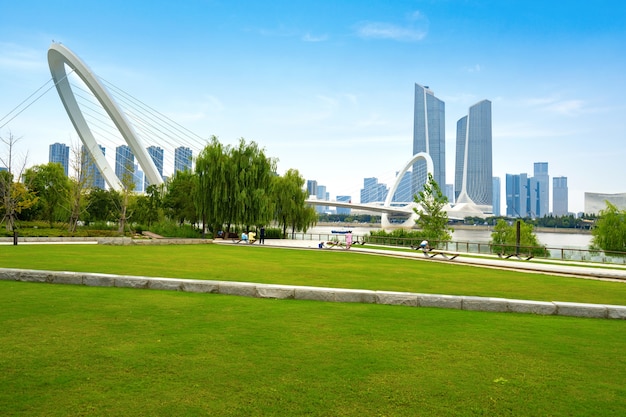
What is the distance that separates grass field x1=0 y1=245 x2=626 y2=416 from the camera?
3650 millimetres

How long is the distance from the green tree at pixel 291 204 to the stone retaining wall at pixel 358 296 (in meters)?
31.0

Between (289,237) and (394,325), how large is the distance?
34.8 meters

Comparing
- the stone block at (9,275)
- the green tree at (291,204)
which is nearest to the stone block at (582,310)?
the stone block at (9,275)

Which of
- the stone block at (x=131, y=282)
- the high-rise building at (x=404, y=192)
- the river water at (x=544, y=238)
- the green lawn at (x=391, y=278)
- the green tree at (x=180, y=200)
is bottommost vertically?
the river water at (x=544, y=238)

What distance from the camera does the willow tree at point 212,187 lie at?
32500 millimetres

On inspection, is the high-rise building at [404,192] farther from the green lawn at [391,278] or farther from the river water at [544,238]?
the green lawn at [391,278]

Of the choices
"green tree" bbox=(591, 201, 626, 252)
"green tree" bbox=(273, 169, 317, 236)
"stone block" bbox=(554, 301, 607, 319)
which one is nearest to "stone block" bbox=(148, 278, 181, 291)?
"stone block" bbox=(554, 301, 607, 319)

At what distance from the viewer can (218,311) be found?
680cm

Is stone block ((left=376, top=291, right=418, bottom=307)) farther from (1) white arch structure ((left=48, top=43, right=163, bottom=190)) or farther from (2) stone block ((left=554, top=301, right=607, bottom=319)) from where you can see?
(1) white arch structure ((left=48, top=43, right=163, bottom=190))

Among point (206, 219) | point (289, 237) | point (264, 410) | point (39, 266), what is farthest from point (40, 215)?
point (264, 410)

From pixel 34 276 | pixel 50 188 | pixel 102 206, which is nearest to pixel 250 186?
pixel 50 188

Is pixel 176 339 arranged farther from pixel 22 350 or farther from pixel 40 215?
pixel 40 215

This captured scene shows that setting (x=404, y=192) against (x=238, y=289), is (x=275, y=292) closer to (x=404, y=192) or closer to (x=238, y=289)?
(x=238, y=289)

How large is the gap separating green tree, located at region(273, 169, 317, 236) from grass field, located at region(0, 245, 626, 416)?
3208 cm
